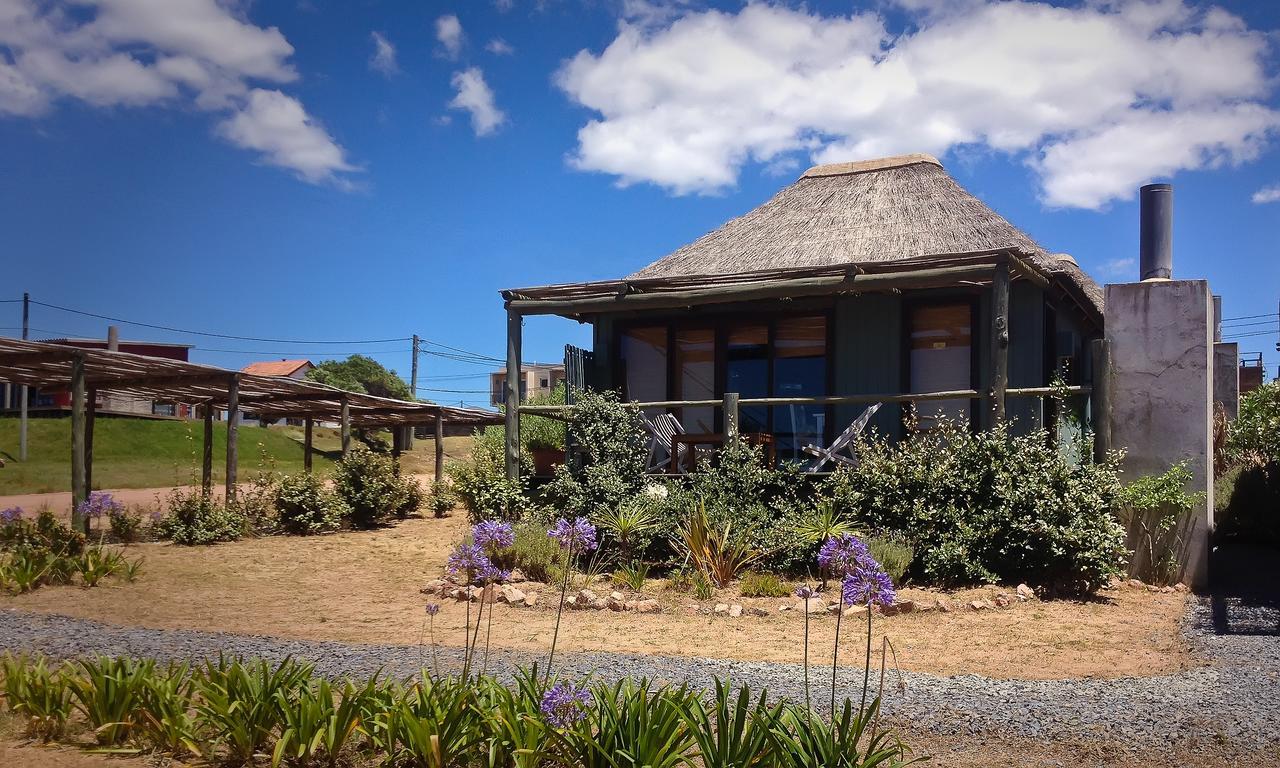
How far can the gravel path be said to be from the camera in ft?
14.1

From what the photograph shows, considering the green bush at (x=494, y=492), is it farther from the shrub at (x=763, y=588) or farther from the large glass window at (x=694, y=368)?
the shrub at (x=763, y=588)

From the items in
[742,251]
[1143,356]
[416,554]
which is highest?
[742,251]

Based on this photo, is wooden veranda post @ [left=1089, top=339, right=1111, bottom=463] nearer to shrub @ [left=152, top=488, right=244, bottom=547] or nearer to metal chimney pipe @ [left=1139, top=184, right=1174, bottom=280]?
metal chimney pipe @ [left=1139, top=184, right=1174, bottom=280]

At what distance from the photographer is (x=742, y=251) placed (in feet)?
45.9

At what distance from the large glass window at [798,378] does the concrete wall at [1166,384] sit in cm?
431

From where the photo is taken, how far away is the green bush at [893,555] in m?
8.56

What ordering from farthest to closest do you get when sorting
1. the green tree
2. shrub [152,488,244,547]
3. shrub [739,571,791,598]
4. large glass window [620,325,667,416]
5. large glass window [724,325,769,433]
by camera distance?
the green tree, large glass window [620,325,667,416], large glass window [724,325,769,433], shrub [152,488,244,547], shrub [739,571,791,598]

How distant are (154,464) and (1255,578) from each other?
Result: 25423mm

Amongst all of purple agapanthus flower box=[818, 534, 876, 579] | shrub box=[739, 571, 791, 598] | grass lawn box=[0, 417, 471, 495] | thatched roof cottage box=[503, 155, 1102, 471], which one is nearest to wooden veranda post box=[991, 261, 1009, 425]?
thatched roof cottage box=[503, 155, 1102, 471]

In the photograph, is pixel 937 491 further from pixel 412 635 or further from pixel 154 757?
pixel 154 757

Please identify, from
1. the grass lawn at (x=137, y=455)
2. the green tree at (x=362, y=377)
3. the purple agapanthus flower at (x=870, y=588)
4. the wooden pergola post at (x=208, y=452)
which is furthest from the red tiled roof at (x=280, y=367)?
the purple agapanthus flower at (x=870, y=588)

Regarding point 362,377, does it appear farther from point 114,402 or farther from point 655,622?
point 655,622

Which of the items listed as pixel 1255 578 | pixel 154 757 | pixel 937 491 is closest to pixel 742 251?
pixel 937 491

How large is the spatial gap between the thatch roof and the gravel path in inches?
213
